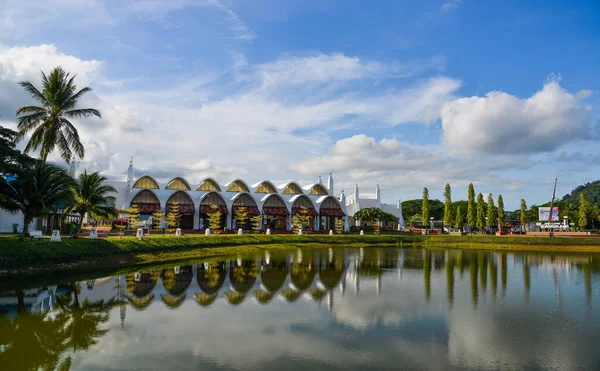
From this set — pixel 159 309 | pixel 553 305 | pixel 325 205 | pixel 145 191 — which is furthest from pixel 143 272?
pixel 325 205

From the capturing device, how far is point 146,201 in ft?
156

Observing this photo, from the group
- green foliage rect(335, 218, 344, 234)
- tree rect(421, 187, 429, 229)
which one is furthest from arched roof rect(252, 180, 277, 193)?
tree rect(421, 187, 429, 229)

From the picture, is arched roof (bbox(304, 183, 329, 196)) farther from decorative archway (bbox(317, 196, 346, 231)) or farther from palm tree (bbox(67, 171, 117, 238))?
palm tree (bbox(67, 171, 117, 238))

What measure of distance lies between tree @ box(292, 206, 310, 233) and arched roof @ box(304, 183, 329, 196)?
17.0 feet

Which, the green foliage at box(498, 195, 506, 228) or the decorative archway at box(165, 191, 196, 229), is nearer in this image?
the decorative archway at box(165, 191, 196, 229)

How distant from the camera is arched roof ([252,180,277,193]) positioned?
56.7m

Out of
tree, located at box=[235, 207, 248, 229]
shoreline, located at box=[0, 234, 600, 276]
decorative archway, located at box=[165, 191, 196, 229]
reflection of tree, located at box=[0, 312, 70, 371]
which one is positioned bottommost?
reflection of tree, located at box=[0, 312, 70, 371]

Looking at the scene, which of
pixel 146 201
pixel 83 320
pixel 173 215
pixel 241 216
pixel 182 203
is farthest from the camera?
pixel 241 216

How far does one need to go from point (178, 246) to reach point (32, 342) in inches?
798

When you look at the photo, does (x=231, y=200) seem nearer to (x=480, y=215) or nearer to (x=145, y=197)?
(x=145, y=197)

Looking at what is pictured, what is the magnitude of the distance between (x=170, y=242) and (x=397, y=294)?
19304 mm

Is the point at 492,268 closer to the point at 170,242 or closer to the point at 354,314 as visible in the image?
the point at 354,314

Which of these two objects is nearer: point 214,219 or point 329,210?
point 214,219

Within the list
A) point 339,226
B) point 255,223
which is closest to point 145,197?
point 255,223
